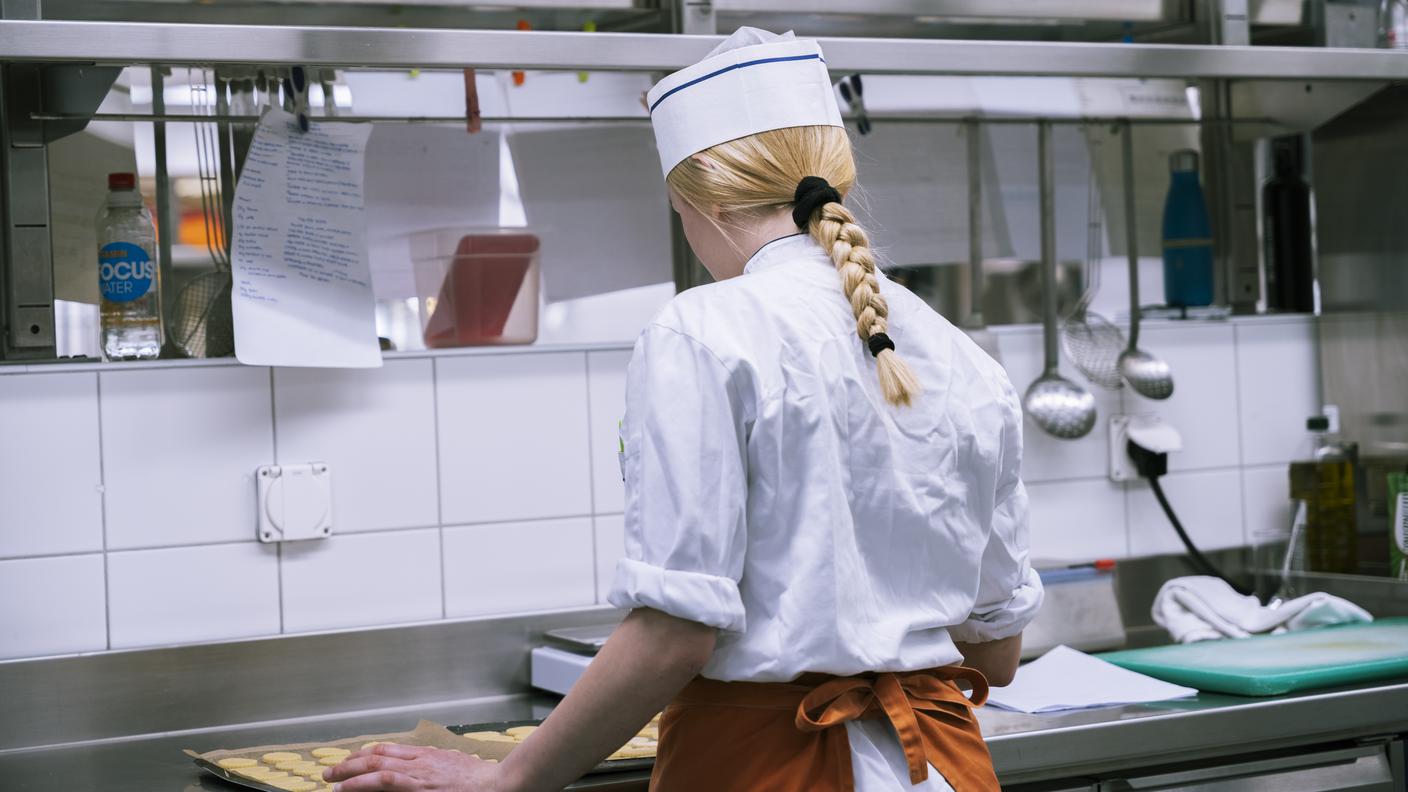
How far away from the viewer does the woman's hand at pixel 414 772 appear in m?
1.07

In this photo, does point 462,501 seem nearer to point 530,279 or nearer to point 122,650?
point 530,279

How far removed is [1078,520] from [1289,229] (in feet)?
2.03

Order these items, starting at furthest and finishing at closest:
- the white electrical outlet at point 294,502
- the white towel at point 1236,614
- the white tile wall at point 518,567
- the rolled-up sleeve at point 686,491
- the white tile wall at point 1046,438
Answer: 1. the white tile wall at point 1046,438
2. the white towel at point 1236,614
3. the white tile wall at point 518,567
4. the white electrical outlet at point 294,502
5. the rolled-up sleeve at point 686,491

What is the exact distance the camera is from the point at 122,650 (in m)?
1.66

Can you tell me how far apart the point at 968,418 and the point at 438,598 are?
0.96m

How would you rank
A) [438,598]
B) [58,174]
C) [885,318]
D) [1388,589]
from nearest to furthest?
[885,318] → [58,174] → [438,598] → [1388,589]

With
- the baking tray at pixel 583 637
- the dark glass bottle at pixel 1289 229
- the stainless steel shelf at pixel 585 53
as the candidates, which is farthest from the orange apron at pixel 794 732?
the dark glass bottle at pixel 1289 229

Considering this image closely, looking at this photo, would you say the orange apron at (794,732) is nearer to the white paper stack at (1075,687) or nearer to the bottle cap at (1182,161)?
the white paper stack at (1075,687)

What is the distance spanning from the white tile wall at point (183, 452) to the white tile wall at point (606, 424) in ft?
1.40

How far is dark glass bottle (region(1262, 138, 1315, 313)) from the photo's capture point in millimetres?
2312

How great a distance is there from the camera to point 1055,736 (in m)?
1.48

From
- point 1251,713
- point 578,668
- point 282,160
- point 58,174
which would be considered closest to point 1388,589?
point 1251,713

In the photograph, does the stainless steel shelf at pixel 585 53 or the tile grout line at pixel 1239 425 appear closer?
the stainless steel shelf at pixel 585 53

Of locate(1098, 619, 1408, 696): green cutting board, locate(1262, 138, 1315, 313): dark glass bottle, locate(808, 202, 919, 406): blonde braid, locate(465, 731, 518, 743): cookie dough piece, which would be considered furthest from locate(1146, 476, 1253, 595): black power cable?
locate(808, 202, 919, 406): blonde braid
